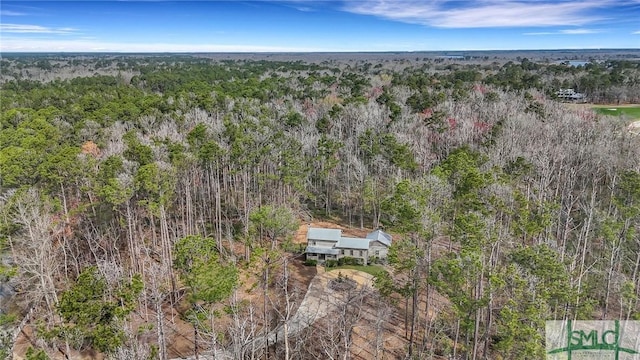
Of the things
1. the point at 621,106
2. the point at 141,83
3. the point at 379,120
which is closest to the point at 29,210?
the point at 379,120

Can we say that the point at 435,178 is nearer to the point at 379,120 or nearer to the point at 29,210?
the point at 29,210

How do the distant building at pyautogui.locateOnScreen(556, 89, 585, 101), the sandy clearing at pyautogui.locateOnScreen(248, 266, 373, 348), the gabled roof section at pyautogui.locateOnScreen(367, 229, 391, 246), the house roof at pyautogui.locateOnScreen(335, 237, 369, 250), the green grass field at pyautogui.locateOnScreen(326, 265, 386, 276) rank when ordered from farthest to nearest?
the distant building at pyautogui.locateOnScreen(556, 89, 585, 101)
the gabled roof section at pyautogui.locateOnScreen(367, 229, 391, 246)
the house roof at pyautogui.locateOnScreen(335, 237, 369, 250)
the green grass field at pyautogui.locateOnScreen(326, 265, 386, 276)
the sandy clearing at pyautogui.locateOnScreen(248, 266, 373, 348)

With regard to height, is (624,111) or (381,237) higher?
(624,111)

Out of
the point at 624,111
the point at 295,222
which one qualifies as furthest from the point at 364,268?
the point at 624,111

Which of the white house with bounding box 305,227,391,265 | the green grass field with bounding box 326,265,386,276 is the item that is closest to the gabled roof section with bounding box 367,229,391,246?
the white house with bounding box 305,227,391,265

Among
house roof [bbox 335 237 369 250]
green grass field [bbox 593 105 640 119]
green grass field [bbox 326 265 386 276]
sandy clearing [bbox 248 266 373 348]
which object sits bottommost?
green grass field [bbox 326 265 386 276]

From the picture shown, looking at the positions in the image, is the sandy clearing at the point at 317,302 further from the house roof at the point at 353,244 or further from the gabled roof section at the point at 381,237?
the gabled roof section at the point at 381,237

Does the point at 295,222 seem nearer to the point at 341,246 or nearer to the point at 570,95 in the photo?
the point at 341,246

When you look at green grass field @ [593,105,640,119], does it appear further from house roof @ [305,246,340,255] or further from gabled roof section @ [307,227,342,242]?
house roof @ [305,246,340,255]
